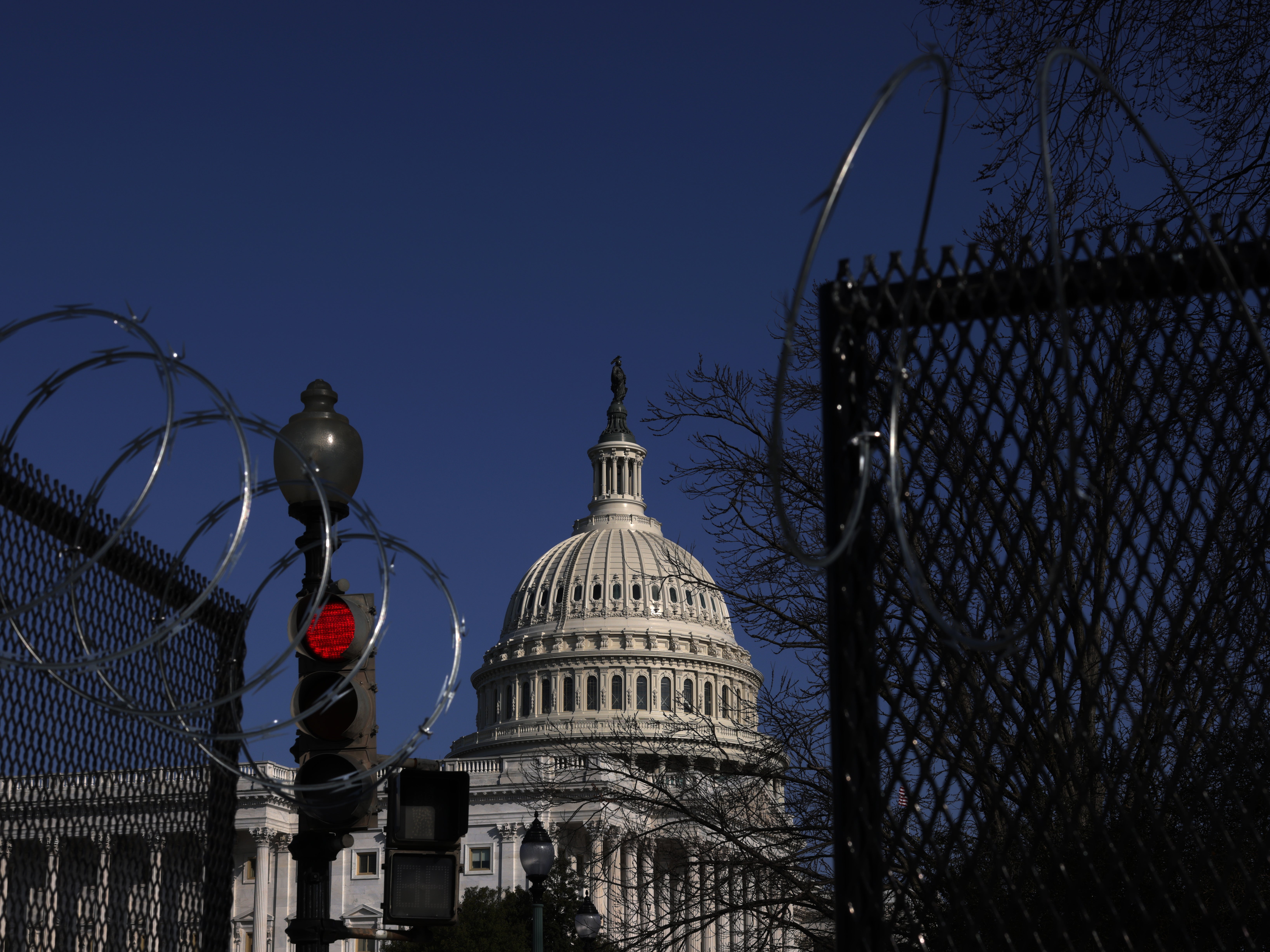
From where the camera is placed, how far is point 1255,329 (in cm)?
491

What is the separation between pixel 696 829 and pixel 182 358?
16.7 meters

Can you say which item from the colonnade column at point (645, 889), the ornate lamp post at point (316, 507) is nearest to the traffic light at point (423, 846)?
the ornate lamp post at point (316, 507)

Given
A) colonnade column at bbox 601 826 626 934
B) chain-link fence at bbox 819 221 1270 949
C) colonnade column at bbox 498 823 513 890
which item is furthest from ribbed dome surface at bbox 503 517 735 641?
chain-link fence at bbox 819 221 1270 949

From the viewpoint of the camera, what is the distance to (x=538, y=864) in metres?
18.2

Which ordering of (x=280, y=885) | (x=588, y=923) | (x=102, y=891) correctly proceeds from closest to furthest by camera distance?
(x=102, y=891) → (x=588, y=923) → (x=280, y=885)

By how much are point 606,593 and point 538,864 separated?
12294 centimetres

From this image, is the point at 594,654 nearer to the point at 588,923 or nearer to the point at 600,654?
the point at 600,654

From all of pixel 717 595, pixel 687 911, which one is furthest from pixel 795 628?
pixel 717 595

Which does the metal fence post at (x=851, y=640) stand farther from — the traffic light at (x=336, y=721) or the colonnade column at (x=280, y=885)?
the colonnade column at (x=280, y=885)

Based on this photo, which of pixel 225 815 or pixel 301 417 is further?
pixel 225 815

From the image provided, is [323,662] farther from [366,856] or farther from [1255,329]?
[366,856]

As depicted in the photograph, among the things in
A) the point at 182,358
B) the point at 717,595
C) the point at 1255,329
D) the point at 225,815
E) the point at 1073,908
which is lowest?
the point at 1073,908

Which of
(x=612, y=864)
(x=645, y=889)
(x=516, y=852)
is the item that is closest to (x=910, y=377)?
(x=645, y=889)

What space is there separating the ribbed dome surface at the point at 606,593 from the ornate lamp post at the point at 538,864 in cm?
11377
